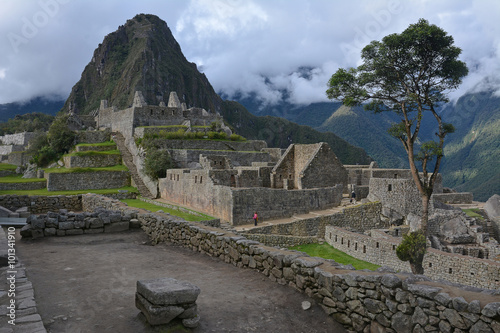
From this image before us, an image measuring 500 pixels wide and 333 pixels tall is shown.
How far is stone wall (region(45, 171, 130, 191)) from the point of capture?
24.6 m

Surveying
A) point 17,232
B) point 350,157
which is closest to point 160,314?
point 17,232

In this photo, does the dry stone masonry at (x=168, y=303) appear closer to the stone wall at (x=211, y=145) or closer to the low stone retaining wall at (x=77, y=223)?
the low stone retaining wall at (x=77, y=223)

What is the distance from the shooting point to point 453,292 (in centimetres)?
403

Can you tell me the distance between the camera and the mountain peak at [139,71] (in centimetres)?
12300

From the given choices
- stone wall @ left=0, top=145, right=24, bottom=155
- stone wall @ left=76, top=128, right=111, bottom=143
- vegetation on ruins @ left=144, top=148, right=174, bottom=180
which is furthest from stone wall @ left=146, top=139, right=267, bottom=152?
stone wall @ left=0, top=145, right=24, bottom=155

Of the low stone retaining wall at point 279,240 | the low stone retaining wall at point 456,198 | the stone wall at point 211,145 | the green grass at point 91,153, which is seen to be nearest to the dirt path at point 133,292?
the low stone retaining wall at point 279,240

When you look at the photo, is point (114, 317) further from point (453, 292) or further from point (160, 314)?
point (453, 292)

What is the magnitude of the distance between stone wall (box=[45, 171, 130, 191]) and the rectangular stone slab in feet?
74.9

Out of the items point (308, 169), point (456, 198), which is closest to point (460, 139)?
point (456, 198)

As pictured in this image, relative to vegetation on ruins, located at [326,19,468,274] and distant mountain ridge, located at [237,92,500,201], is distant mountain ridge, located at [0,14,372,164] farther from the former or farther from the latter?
vegetation on ruins, located at [326,19,468,274]

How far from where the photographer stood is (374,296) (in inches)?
183

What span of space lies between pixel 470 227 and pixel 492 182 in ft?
102

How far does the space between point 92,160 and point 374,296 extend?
2735 cm

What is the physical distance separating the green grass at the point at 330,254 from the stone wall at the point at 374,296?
8.92m
